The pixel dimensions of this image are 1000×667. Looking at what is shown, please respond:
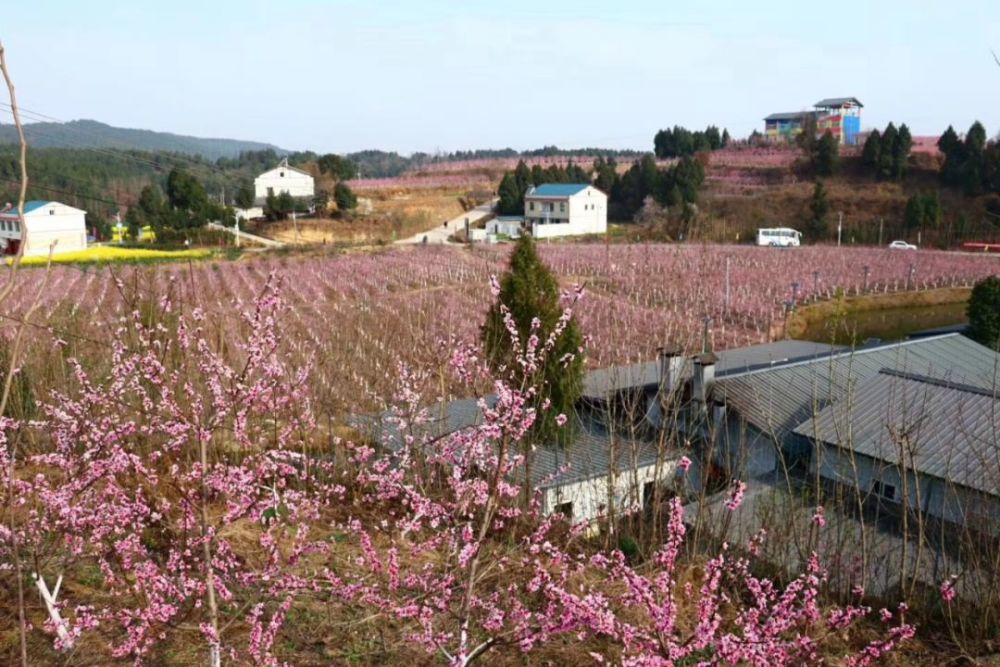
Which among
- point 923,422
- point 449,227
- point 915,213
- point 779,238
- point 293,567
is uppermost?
point 915,213

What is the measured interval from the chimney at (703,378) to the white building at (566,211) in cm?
3044

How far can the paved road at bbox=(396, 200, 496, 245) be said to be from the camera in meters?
39.7

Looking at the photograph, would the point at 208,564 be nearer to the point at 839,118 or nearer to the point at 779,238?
the point at 779,238

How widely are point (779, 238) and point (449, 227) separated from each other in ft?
62.8

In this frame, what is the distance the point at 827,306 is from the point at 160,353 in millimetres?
23315

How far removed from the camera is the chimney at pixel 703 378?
1047cm

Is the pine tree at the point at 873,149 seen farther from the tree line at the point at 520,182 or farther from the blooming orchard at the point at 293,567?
the blooming orchard at the point at 293,567

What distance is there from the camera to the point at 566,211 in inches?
1651

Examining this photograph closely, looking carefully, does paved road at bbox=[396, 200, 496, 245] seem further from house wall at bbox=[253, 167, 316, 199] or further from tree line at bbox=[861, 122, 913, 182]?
tree line at bbox=[861, 122, 913, 182]

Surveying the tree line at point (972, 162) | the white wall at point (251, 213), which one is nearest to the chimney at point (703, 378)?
the white wall at point (251, 213)

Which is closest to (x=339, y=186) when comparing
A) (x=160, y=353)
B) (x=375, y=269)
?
(x=375, y=269)

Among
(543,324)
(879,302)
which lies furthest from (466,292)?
(879,302)

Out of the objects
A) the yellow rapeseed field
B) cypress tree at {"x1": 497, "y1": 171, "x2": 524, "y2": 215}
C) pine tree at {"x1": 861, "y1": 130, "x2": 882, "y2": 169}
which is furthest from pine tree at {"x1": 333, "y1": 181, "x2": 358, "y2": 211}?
pine tree at {"x1": 861, "y1": 130, "x2": 882, "y2": 169}

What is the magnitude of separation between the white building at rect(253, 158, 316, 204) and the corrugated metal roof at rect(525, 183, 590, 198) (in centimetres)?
1380
